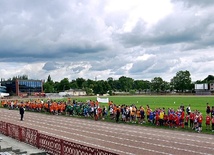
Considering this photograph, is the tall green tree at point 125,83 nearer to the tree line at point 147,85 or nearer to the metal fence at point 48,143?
the tree line at point 147,85

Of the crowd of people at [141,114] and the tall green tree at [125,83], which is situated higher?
the tall green tree at [125,83]

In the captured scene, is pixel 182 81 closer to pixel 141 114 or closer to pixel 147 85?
pixel 147 85

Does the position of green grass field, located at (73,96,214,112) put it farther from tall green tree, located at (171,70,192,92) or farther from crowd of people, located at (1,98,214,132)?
tall green tree, located at (171,70,192,92)

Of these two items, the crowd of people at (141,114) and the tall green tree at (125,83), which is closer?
the crowd of people at (141,114)

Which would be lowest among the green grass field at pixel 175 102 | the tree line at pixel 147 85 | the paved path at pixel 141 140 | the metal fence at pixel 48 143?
the paved path at pixel 141 140

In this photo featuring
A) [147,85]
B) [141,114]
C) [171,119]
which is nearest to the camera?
[171,119]

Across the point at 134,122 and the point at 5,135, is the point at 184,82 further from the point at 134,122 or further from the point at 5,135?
the point at 5,135

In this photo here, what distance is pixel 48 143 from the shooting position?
15.1 metres

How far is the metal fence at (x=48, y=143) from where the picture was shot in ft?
37.2

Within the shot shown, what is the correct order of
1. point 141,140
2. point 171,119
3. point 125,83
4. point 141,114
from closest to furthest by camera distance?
1. point 141,140
2. point 171,119
3. point 141,114
4. point 125,83

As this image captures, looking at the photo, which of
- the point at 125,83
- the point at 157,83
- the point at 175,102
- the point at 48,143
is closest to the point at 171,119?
the point at 48,143

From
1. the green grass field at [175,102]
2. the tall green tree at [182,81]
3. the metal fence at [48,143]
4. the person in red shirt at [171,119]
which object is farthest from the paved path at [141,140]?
the tall green tree at [182,81]

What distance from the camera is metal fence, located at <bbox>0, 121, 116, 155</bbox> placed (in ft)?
37.2

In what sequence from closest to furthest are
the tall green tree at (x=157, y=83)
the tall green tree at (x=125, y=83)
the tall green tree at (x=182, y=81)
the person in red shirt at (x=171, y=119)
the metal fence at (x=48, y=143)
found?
the metal fence at (x=48, y=143), the person in red shirt at (x=171, y=119), the tall green tree at (x=182, y=81), the tall green tree at (x=157, y=83), the tall green tree at (x=125, y=83)
